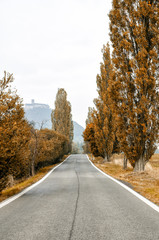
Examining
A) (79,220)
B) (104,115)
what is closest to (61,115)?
(104,115)

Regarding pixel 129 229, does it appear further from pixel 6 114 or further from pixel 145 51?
pixel 145 51

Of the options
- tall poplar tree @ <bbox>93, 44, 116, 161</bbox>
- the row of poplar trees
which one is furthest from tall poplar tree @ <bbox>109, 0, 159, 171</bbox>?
tall poplar tree @ <bbox>93, 44, 116, 161</bbox>

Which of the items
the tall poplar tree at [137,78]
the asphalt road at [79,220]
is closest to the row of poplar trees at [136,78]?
the tall poplar tree at [137,78]

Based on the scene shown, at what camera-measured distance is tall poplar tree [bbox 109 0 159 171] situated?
13820 mm

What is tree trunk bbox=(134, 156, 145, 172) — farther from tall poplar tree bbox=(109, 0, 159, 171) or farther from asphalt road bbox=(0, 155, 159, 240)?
asphalt road bbox=(0, 155, 159, 240)

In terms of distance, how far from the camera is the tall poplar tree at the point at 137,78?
45.3 feet

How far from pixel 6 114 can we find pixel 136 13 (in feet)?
35.8

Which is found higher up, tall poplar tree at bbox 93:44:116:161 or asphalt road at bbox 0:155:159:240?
tall poplar tree at bbox 93:44:116:161

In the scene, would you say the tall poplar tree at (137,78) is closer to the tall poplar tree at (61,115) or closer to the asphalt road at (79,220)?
the asphalt road at (79,220)

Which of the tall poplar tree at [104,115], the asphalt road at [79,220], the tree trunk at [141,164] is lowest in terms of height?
the asphalt road at [79,220]

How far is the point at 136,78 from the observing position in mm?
13852

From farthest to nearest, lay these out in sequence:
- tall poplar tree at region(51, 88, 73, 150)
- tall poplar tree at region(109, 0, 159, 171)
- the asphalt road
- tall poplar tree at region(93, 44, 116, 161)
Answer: tall poplar tree at region(51, 88, 73, 150) → tall poplar tree at region(93, 44, 116, 161) → tall poplar tree at region(109, 0, 159, 171) → the asphalt road

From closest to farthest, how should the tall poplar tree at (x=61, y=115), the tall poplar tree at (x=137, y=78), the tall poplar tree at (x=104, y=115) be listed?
1. the tall poplar tree at (x=137, y=78)
2. the tall poplar tree at (x=104, y=115)
3. the tall poplar tree at (x=61, y=115)

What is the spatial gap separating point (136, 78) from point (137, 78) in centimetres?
6
